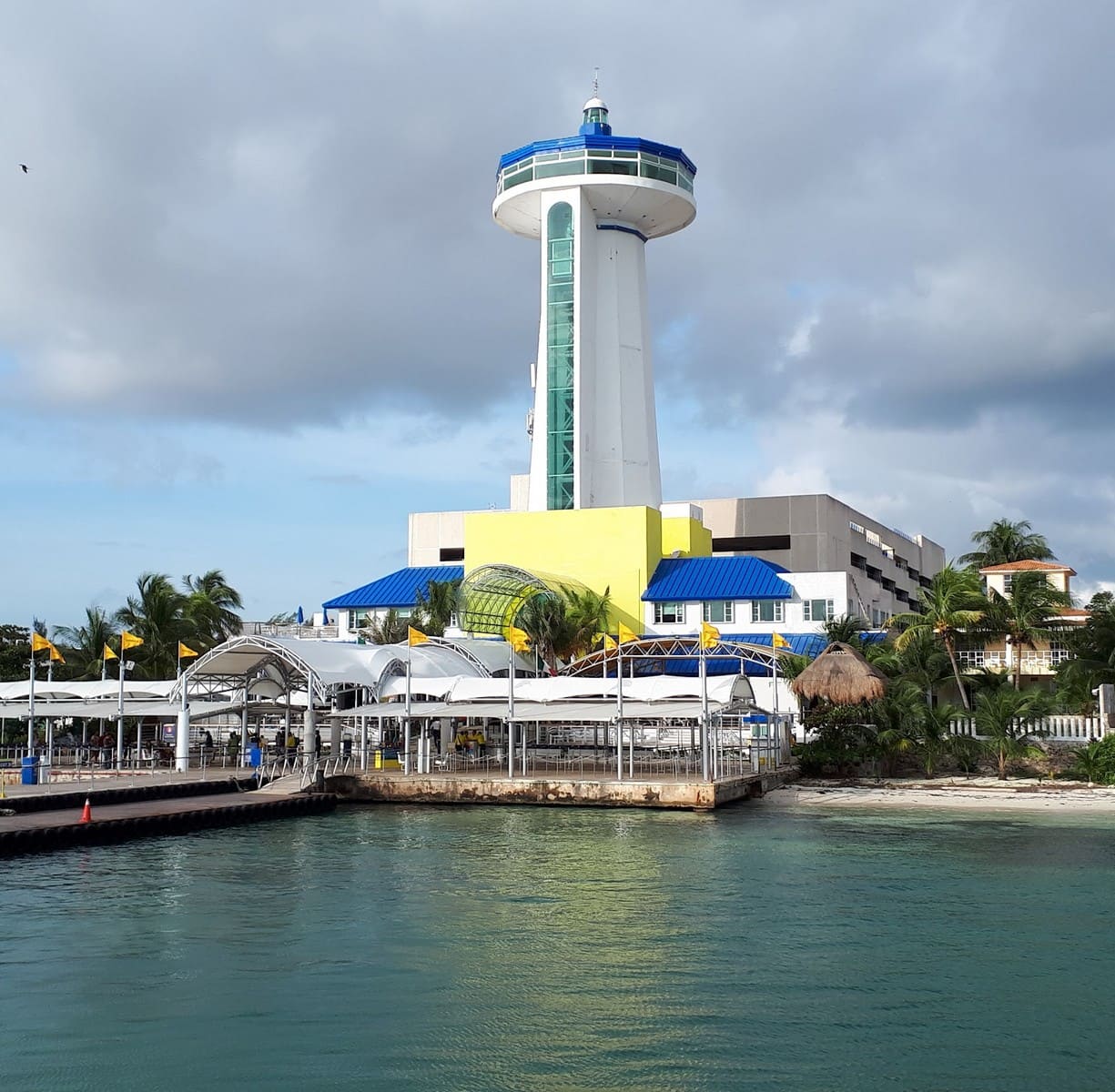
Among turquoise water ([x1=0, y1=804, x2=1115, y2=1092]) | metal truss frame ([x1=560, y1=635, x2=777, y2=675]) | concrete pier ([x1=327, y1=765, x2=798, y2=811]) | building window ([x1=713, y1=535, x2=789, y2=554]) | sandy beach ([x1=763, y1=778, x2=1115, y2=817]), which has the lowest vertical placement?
turquoise water ([x1=0, y1=804, x2=1115, y2=1092])

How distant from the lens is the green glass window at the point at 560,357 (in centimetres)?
6300

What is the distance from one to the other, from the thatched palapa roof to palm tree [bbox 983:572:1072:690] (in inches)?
226

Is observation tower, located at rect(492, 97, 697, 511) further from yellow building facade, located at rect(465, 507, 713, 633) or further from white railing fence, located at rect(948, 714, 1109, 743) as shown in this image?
white railing fence, located at rect(948, 714, 1109, 743)

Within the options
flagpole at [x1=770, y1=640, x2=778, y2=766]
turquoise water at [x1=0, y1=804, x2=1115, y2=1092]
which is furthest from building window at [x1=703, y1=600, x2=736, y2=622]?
turquoise water at [x1=0, y1=804, x2=1115, y2=1092]

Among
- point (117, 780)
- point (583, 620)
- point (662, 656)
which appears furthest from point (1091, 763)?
point (117, 780)

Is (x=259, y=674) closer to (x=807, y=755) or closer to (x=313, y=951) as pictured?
(x=807, y=755)

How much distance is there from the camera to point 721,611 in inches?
2315

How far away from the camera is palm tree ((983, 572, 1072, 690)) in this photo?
1775 inches

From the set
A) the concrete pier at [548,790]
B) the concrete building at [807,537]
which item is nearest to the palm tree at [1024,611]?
the concrete pier at [548,790]

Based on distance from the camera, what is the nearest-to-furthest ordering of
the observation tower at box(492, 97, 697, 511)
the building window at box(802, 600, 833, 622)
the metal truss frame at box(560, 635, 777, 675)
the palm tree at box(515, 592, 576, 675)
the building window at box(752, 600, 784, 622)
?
the metal truss frame at box(560, 635, 777, 675), the palm tree at box(515, 592, 576, 675), the building window at box(802, 600, 833, 622), the building window at box(752, 600, 784, 622), the observation tower at box(492, 97, 697, 511)

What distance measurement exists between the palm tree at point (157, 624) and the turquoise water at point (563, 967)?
97.7ft

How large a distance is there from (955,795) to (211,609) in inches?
1446

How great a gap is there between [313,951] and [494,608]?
37824mm

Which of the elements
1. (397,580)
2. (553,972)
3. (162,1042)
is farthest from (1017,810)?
(397,580)
